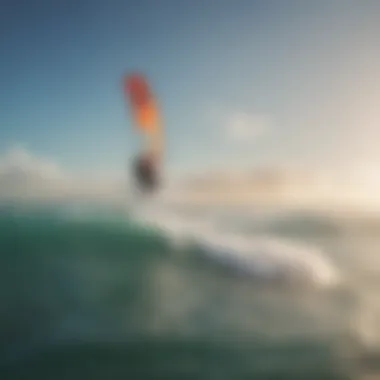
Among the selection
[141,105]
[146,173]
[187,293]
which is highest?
[141,105]

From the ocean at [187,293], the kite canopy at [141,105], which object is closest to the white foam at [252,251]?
the ocean at [187,293]

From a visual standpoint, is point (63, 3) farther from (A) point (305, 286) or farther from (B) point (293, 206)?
(A) point (305, 286)

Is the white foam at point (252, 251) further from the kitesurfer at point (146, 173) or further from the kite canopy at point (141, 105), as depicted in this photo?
the kite canopy at point (141, 105)

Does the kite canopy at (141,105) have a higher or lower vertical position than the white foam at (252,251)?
higher

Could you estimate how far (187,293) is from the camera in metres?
1.55

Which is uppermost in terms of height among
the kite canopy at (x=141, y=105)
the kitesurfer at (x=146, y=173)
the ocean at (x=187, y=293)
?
the kite canopy at (x=141, y=105)

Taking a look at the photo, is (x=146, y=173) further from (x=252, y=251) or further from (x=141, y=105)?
(x=252, y=251)

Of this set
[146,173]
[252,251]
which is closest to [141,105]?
[146,173]

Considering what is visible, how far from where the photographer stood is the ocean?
1.50 m

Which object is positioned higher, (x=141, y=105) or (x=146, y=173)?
(x=141, y=105)

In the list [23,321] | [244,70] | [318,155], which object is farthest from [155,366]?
[244,70]

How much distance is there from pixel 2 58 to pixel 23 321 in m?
0.69

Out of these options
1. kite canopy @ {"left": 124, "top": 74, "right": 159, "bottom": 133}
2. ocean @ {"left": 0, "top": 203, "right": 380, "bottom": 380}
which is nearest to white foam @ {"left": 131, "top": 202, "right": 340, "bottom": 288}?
ocean @ {"left": 0, "top": 203, "right": 380, "bottom": 380}

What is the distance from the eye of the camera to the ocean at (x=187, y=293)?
4.93 feet
